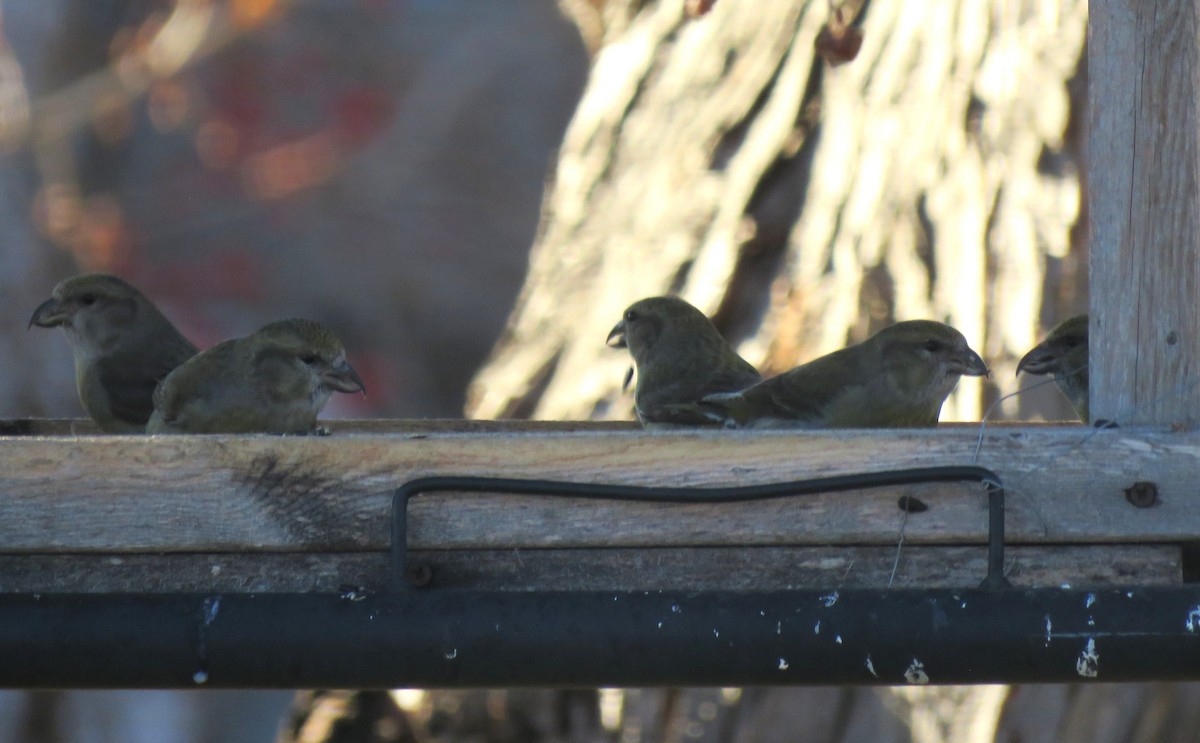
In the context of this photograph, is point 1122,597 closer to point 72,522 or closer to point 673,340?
point 72,522

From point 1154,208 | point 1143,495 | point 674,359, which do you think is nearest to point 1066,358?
point 674,359

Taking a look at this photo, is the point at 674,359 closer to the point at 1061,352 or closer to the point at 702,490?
the point at 1061,352

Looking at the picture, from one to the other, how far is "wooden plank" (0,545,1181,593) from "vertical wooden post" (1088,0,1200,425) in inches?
13.2

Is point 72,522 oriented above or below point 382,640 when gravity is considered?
above

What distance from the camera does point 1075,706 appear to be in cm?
505

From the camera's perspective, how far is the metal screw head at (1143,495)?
2.68m

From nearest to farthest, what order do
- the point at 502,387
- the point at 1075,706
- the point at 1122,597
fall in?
1. the point at 1122,597
2. the point at 1075,706
3. the point at 502,387

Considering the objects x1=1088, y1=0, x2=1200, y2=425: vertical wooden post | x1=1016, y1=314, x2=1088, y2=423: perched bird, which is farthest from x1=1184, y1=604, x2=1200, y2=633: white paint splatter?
x1=1016, y1=314, x2=1088, y2=423: perched bird

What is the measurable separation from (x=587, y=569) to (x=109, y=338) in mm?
2935

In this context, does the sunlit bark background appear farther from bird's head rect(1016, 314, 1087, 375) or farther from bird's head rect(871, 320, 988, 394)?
bird's head rect(871, 320, 988, 394)

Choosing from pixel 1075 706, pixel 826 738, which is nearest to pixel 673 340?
pixel 826 738

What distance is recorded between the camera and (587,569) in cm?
274

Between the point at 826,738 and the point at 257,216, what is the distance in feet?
30.4

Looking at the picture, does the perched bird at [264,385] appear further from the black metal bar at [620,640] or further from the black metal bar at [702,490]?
the black metal bar at [620,640]
